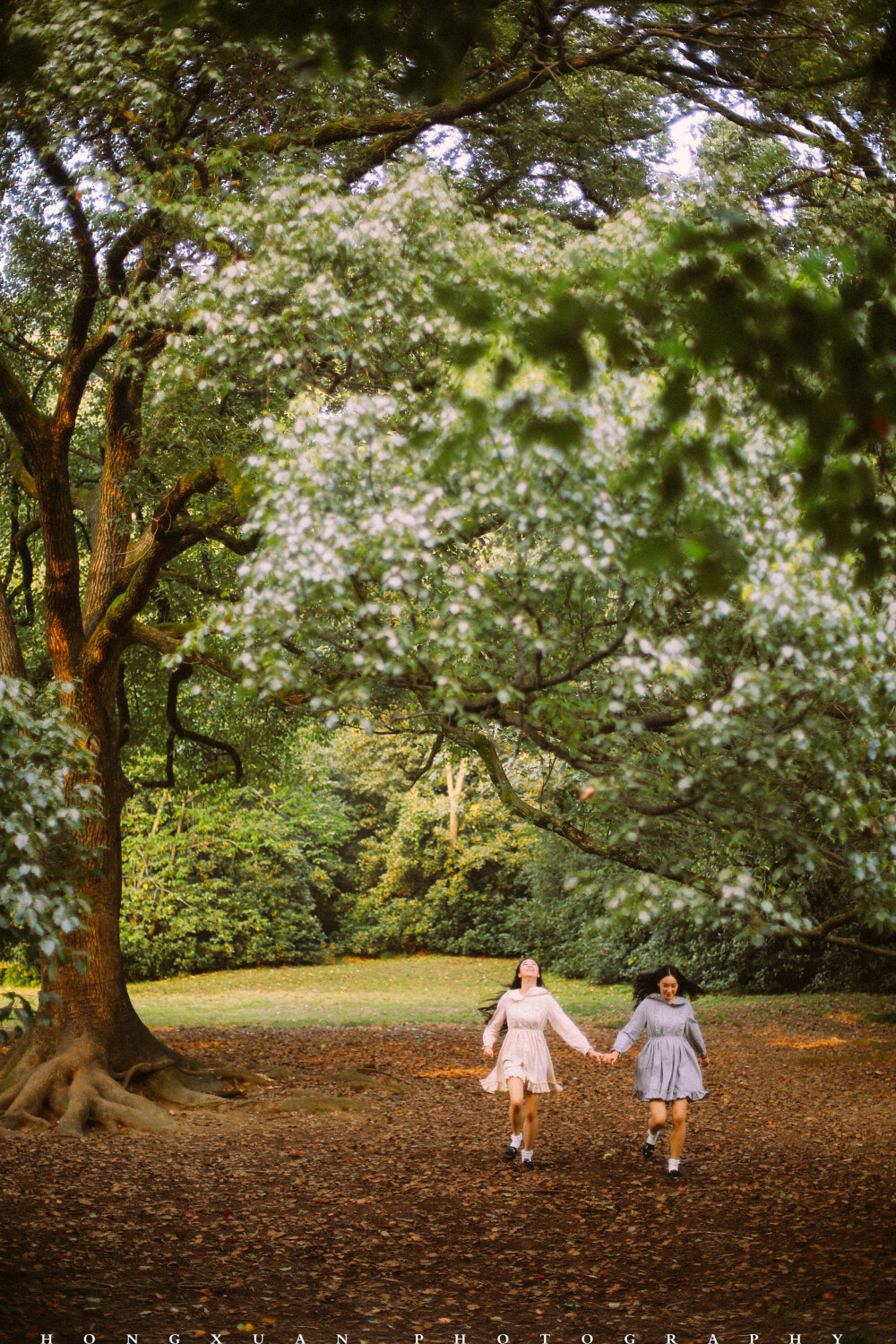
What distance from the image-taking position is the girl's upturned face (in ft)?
25.5

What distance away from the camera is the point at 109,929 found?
32.4 feet

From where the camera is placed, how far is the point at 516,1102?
7.91m

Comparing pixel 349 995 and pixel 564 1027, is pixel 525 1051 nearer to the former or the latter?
pixel 564 1027

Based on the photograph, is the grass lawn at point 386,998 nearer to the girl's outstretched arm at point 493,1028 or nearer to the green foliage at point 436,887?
the green foliage at point 436,887

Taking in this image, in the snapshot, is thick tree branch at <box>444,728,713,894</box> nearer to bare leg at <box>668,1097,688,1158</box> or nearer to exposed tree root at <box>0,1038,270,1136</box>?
bare leg at <box>668,1097,688,1158</box>

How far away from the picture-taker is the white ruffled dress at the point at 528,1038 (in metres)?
7.77

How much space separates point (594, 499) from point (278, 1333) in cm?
390

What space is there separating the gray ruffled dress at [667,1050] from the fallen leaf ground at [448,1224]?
2.02 feet

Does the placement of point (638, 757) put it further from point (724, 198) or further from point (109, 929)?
point (109, 929)

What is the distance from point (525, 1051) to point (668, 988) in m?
1.09

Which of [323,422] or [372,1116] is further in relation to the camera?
[372,1116]

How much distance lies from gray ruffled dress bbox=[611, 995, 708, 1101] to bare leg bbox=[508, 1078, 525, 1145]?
2.44 ft

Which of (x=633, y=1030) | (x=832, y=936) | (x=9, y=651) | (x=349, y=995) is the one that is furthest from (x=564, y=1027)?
(x=349, y=995)

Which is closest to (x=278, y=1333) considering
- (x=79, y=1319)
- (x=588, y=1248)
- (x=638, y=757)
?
(x=79, y=1319)
